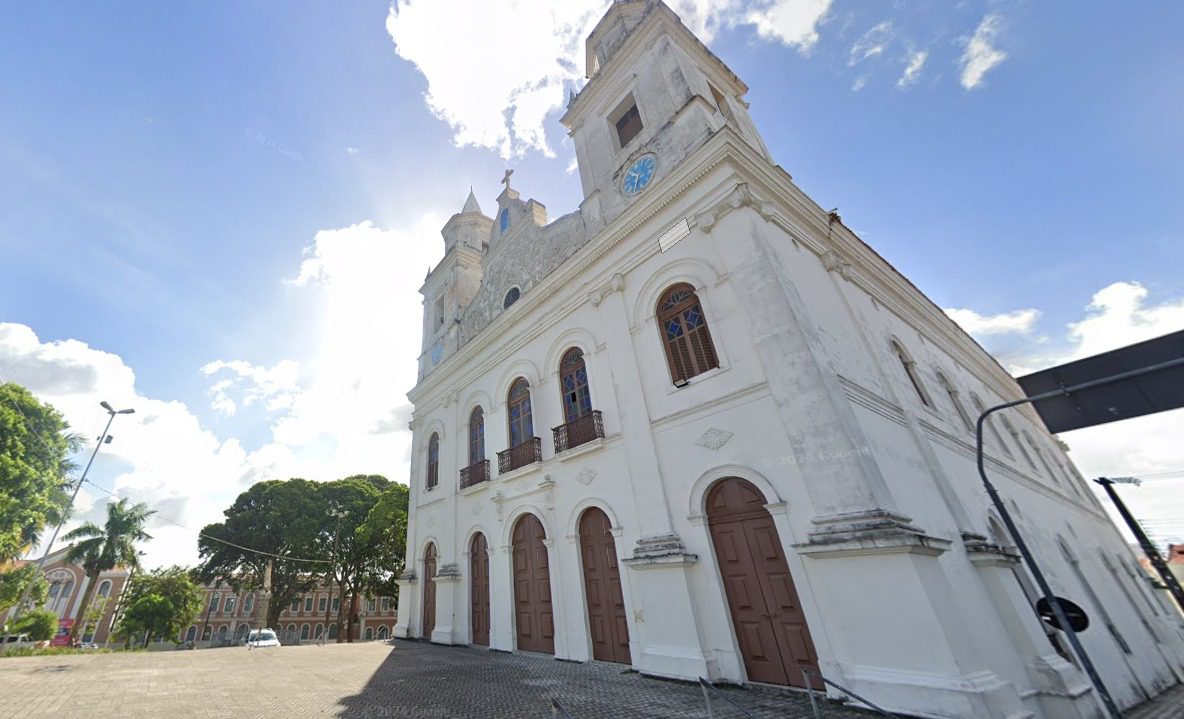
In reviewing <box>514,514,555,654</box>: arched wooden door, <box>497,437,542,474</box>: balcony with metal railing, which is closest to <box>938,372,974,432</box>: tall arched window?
<box>497,437,542,474</box>: balcony with metal railing

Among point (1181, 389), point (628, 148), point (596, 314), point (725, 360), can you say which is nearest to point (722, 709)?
point (725, 360)

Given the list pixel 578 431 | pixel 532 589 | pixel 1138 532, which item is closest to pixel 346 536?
pixel 532 589

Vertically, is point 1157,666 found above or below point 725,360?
below

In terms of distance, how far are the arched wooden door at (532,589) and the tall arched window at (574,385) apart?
275cm

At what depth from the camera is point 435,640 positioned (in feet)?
42.4

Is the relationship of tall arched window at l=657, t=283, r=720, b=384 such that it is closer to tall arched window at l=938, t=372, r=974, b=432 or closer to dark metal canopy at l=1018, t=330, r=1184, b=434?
dark metal canopy at l=1018, t=330, r=1184, b=434

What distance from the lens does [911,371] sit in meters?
11.3

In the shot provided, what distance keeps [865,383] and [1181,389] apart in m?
3.74

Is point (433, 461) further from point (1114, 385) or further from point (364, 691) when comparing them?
point (1114, 385)

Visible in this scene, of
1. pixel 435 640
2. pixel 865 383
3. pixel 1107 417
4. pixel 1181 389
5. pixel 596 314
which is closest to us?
pixel 1181 389

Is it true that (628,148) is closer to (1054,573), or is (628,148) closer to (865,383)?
(865,383)

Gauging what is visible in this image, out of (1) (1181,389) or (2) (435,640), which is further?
(2) (435,640)

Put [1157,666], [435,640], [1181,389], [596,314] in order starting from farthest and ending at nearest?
[435,640] → [1157,666] → [596,314] → [1181,389]

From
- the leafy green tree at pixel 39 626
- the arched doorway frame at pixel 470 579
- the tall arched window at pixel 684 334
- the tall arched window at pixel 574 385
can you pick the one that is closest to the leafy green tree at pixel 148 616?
the leafy green tree at pixel 39 626
